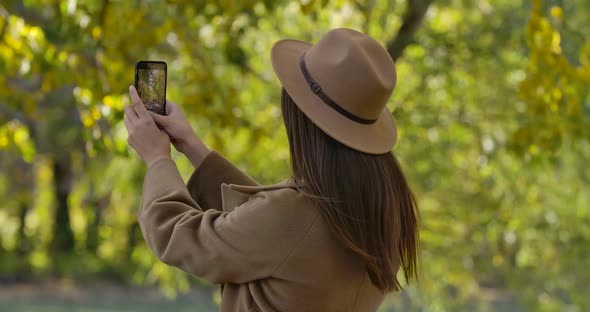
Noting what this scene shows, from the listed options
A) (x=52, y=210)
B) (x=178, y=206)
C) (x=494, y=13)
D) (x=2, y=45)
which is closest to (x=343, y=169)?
(x=178, y=206)

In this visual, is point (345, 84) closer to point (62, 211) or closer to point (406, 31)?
point (406, 31)

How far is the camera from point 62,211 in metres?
14.6

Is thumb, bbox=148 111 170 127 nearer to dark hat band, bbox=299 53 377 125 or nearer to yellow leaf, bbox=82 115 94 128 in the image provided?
dark hat band, bbox=299 53 377 125

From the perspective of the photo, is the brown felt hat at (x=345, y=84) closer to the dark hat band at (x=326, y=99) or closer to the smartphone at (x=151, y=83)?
the dark hat band at (x=326, y=99)

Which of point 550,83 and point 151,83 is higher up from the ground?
point 151,83

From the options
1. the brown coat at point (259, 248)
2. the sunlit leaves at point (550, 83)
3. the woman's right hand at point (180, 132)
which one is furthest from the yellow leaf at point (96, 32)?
the brown coat at point (259, 248)

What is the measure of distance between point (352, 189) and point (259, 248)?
19cm

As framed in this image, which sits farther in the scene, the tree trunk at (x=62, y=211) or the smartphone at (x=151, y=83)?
the tree trunk at (x=62, y=211)

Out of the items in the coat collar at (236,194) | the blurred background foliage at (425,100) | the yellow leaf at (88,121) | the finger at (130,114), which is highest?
the finger at (130,114)

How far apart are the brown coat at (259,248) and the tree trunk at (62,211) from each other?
42.1ft

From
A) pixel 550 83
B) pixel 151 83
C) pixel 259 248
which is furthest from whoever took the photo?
pixel 550 83

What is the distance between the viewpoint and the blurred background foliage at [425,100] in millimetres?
3627

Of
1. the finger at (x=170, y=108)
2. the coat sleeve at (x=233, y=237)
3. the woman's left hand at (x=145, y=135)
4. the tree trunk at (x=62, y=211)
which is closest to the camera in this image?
the coat sleeve at (x=233, y=237)

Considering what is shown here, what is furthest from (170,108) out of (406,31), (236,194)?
(406,31)
